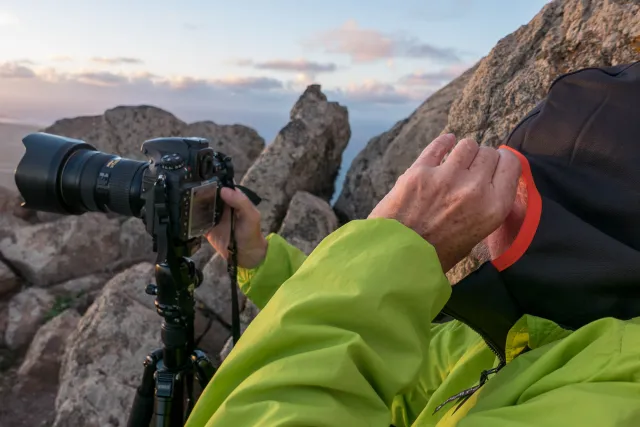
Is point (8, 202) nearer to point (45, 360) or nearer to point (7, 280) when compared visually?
point (7, 280)

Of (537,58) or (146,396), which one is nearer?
(146,396)

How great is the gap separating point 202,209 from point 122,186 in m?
0.41

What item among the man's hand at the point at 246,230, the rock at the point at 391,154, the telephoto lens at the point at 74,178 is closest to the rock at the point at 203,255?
the rock at the point at 391,154

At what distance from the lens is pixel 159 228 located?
2047 mm

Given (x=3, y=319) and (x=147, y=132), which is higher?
(x=147, y=132)

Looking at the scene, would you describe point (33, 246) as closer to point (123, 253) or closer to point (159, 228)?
point (123, 253)

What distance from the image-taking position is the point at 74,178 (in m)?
2.37

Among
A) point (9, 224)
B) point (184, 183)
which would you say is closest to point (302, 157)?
point (184, 183)

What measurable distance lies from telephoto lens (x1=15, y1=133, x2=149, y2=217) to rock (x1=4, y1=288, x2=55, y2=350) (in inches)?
141

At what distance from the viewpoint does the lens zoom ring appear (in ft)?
7.50

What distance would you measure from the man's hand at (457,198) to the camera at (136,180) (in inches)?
47.9

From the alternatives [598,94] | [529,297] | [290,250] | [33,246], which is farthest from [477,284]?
[33,246]

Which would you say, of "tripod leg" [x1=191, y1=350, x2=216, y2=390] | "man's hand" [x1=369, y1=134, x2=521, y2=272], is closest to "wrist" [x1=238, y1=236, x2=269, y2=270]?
"tripod leg" [x1=191, y1=350, x2=216, y2=390]

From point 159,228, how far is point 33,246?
4.78 meters
